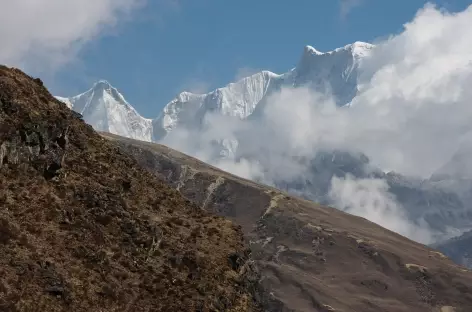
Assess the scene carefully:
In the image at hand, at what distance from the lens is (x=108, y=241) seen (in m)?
42.6

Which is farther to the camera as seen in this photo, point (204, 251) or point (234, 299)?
point (204, 251)

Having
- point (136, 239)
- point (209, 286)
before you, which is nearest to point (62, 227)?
point (136, 239)

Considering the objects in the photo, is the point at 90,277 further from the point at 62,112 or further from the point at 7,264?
the point at 62,112

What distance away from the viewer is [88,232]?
41.8m

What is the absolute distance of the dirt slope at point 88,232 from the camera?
36.5m

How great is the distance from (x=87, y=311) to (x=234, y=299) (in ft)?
40.9

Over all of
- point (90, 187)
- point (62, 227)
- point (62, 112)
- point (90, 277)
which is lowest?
point (90, 277)

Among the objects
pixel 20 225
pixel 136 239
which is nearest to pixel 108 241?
pixel 136 239

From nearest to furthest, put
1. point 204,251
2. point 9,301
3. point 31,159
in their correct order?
point 9,301 → point 31,159 → point 204,251

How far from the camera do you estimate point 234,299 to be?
4494 cm

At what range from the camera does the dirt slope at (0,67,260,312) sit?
120ft

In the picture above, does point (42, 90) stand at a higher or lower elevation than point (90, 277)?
higher

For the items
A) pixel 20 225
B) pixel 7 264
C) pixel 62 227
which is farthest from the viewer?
pixel 62 227

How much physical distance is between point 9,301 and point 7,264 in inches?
116
